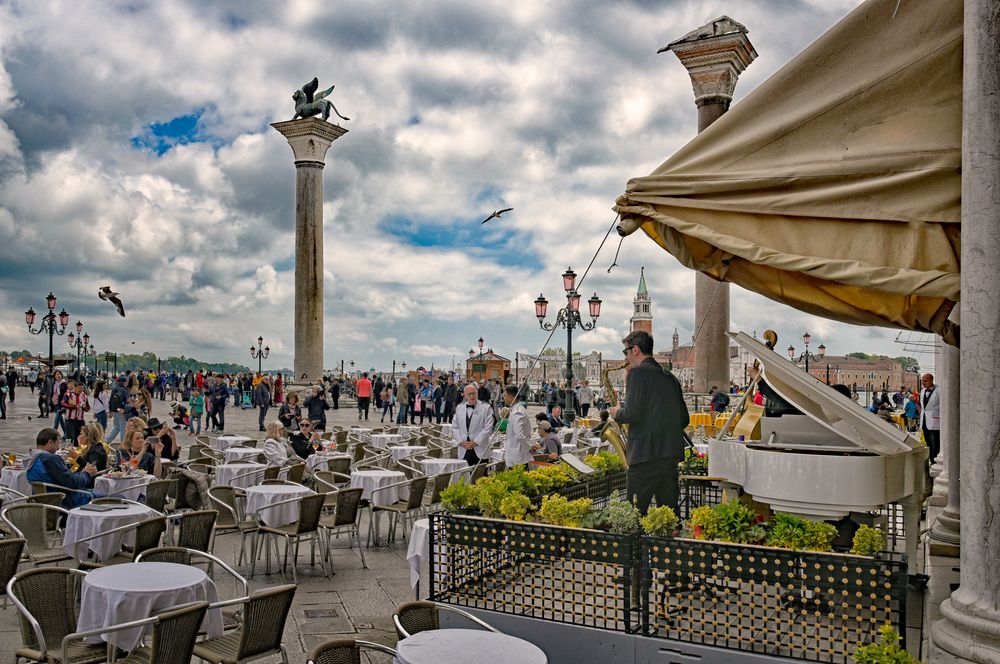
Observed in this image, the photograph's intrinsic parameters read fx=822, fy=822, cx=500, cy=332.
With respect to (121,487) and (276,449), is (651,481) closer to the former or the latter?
(121,487)

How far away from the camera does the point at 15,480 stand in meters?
9.95

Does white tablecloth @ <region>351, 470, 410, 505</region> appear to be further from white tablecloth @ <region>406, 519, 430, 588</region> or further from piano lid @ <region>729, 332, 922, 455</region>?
piano lid @ <region>729, 332, 922, 455</region>

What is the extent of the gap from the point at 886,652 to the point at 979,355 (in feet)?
4.64

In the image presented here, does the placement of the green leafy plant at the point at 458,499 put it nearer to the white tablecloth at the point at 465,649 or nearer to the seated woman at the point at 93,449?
the white tablecloth at the point at 465,649

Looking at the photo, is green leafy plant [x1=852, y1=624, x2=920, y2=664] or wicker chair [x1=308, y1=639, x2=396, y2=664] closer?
green leafy plant [x1=852, y1=624, x2=920, y2=664]

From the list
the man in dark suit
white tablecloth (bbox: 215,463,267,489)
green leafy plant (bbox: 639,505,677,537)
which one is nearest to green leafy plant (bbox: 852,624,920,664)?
green leafy plant (bbox: 639,505,677,537)

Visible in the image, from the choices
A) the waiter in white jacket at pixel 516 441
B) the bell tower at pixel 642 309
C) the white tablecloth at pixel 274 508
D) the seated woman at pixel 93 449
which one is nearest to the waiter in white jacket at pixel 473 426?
the waiter in white jacket at pixel 516 441

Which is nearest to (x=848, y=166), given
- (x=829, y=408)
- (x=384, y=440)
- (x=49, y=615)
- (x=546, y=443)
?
(x=829, y=408)

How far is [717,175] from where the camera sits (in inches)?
159

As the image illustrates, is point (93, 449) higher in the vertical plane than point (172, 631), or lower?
higher

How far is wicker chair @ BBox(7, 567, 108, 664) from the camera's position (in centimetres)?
488

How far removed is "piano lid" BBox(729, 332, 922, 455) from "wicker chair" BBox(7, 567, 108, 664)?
5.35m

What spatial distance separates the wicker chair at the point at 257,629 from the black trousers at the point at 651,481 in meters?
2.83

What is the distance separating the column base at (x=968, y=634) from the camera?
3277 mm
